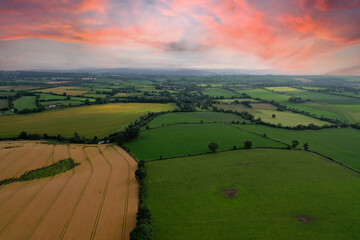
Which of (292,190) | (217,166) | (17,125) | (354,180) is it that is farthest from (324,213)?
(17,125)

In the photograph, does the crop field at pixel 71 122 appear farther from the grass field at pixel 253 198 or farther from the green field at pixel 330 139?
the green field at pixel 330 139

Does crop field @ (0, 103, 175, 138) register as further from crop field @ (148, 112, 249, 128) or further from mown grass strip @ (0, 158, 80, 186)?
mown grass strip @ (0, 158, 80, 186)

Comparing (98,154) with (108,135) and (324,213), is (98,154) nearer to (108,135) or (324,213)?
(108,135)

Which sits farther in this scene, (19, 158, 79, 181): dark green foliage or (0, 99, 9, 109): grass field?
(0, 99, 9, 109): grass field

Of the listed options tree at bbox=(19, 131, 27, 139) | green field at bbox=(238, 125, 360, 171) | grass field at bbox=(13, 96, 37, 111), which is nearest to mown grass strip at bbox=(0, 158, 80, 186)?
tree at bbox=(19, 131, 27, 139)

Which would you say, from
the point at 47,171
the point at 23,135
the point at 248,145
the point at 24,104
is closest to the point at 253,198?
the point at 248,145

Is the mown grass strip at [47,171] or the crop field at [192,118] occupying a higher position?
the crop field at [192,118]

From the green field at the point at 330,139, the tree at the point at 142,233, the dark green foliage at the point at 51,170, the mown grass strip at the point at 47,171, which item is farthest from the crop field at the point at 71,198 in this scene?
the green field at the point at 330,139
